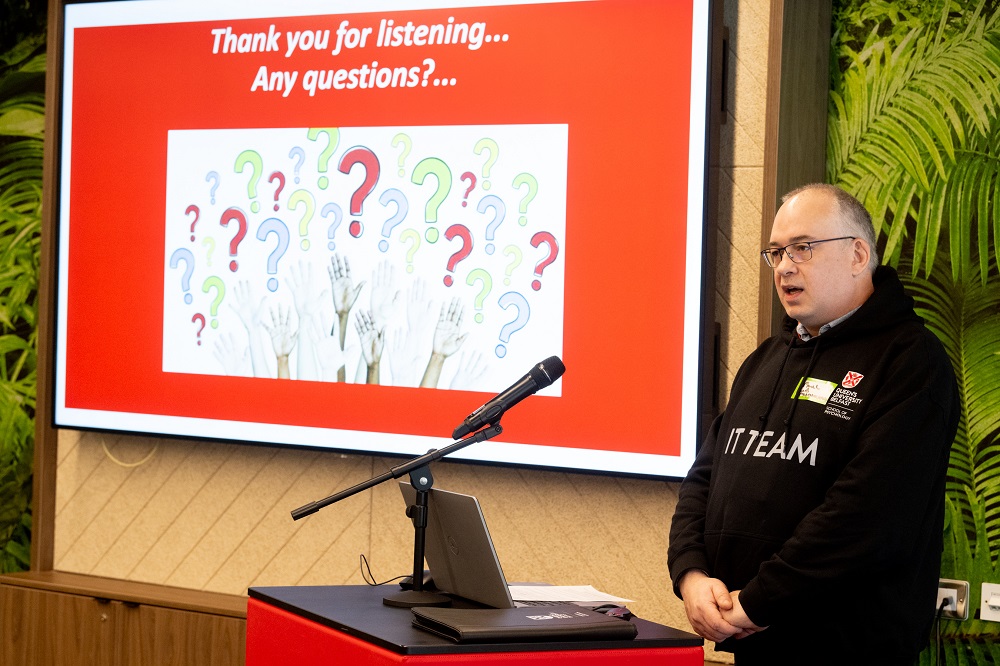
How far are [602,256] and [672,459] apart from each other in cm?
62

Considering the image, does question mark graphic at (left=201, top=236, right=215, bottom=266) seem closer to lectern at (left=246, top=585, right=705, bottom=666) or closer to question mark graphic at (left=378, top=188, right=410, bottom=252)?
question mark graphic at (left=378, top=188, right=410, bottom=252)

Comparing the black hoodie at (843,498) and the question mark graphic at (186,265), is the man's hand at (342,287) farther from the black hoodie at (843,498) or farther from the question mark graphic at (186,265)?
the black hoodie at (843,498)

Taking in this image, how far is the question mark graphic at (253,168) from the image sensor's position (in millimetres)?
3830

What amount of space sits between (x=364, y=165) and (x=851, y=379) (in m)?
1.93

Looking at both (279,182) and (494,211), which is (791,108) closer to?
(494,211)

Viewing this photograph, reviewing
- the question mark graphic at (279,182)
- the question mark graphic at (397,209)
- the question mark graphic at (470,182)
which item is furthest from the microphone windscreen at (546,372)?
the question mark graphic at (279,182)

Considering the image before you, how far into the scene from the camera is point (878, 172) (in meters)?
3.15

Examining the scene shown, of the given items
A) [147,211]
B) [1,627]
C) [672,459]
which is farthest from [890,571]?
[1,627]

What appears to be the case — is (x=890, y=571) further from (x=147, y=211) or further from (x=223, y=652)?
(x=147, y=211)

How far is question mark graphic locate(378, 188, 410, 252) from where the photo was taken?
142 inches

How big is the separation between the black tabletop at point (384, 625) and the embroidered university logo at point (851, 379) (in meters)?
0.59

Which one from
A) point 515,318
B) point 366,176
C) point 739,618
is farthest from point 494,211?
point 739,618

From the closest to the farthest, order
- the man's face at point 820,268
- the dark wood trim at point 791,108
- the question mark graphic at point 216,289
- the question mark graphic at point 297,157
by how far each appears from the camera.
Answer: the man's face at point 820,268 → the dark wood trim at point 791,108 → the question mark graphic at point 297,157 → the question mark graphic at point 216,289

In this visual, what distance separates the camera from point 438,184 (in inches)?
140
